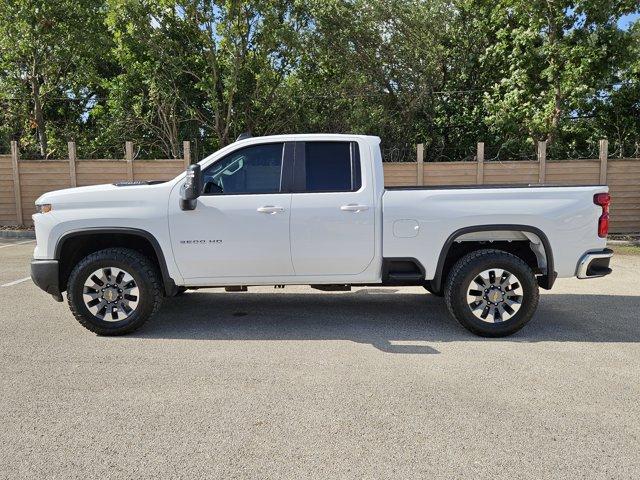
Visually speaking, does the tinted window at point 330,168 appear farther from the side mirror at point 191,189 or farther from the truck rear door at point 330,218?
the side mirror at point 191,189

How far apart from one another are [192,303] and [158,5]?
34.9ft

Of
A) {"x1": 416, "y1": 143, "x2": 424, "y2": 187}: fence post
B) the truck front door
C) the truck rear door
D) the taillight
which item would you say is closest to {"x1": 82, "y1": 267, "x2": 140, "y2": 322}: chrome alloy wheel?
the truck front door

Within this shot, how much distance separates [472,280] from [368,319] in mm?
1327

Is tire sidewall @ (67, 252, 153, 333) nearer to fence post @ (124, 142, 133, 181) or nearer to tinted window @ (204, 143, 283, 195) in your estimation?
tinted window @ (204, 143, 283, 195)

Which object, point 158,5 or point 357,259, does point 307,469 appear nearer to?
point 357,259

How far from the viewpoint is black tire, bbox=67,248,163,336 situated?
5.40 m

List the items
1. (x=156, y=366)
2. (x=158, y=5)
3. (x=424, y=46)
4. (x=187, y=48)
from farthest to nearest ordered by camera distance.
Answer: (x=424, y=46)
(x=187, y=48)
(x=158, y=5)
(x=156, y=366)

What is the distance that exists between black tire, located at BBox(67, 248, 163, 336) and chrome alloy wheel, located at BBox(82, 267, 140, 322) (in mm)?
41

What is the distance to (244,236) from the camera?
17.7 feet

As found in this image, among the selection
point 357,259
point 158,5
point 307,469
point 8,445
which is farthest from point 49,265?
point 158,5

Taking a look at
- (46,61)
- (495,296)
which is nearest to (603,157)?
(495,296)

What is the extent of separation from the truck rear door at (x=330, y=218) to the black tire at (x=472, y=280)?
0.91 metres

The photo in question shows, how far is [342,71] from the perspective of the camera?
1712cm

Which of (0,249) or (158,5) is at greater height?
(158,5)
